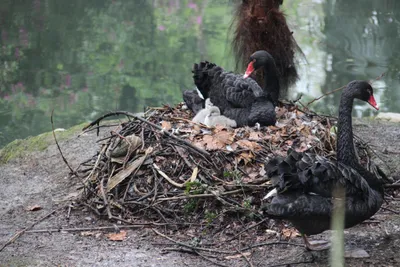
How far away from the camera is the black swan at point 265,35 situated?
17.8ft

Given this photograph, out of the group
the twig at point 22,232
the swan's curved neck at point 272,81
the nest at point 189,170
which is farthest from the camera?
the swan's curved neck at point 272,81

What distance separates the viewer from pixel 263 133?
4.73m

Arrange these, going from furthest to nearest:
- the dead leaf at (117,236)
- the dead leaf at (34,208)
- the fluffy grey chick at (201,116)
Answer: the fluffy grey chick at (201,116) < the dead leaf at (34,208) < the dead leaf at (117,236)

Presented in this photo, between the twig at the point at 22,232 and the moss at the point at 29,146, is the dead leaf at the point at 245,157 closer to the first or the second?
the twig at the point at 22,232

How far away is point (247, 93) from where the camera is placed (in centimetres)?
498

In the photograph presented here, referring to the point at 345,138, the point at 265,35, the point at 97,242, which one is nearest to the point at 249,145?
the point at 345,138

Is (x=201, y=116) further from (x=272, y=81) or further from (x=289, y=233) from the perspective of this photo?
(x=289, y=233)

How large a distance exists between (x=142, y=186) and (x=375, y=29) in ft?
28.0

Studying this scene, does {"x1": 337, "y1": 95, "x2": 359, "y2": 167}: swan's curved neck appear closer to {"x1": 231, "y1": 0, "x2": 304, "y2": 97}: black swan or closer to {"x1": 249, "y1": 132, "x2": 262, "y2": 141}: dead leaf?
{"x1": 249, "y1": 132, "x2": 262, "y2": 141}: dead leaf

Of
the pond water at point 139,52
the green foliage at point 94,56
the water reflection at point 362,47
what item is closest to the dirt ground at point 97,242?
the green foliage at point 94,56

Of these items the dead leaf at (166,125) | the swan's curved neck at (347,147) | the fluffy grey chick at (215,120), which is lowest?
the dead leaf at (166,125)

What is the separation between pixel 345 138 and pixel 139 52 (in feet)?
25.2

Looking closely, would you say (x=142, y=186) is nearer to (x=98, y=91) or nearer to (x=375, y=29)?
(x=98, y=91)

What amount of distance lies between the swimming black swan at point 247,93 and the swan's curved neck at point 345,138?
3.52 feet
